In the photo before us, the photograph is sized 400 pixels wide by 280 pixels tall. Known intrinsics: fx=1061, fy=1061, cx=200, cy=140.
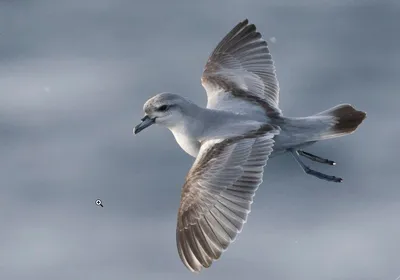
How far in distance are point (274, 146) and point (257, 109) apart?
0.74 meters

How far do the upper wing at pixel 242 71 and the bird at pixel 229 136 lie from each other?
0.04 feet

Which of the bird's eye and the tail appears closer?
the bird's eye

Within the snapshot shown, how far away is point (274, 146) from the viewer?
1113cm

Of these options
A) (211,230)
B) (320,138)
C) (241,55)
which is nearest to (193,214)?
(211,230)

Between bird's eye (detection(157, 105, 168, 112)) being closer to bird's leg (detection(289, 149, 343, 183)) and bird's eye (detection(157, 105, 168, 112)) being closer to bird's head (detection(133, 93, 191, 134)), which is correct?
bird's head (detection(133, 93, 191, 134))

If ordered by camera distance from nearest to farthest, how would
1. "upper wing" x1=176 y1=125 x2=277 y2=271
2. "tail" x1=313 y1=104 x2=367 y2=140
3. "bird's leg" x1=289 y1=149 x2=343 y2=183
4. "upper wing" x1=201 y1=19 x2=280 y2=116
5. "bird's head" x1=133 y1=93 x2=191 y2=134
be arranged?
"upper wing" x1=176 y1=125 x2=277 y2=271, "bird's head" x1=133 y1=93 x2=191 y2=134, "bird's leg" x1=289 y1=149 x2=343 y2=183, "tail" x1=313 y1=104 x2=367 y2=140, "upper wing" x1=201 y1=19 x2=280 y2=116

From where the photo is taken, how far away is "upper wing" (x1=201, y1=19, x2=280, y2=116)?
1220cm

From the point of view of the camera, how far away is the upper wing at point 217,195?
10.0 meters

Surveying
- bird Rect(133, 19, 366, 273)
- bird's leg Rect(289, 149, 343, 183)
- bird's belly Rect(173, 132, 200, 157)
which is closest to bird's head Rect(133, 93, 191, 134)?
bird Rect(133, 19, 366, 273)

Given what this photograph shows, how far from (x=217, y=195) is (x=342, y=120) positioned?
1980 mm

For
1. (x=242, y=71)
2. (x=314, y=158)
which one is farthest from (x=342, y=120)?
(x=242, y=71)

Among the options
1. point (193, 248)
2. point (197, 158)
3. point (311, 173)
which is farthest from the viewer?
point (311, 173)

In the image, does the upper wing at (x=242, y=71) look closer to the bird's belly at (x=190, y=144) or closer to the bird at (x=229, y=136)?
the bird at (x=229, y=136)

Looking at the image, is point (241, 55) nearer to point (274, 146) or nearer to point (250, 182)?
point (274, 146)
